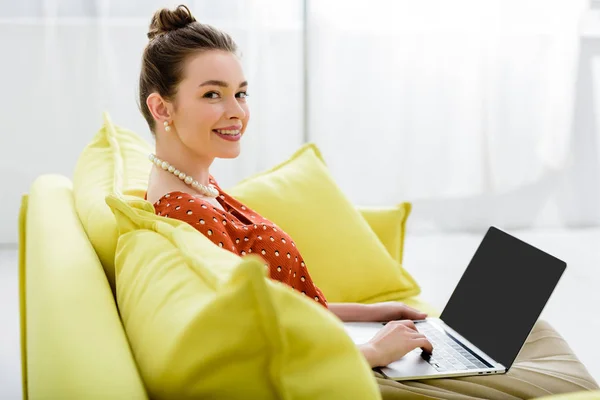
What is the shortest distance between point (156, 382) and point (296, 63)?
3351 mm

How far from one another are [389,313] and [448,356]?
0.29m

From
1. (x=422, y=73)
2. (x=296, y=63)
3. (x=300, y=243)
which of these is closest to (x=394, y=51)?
(x=422, y=73)

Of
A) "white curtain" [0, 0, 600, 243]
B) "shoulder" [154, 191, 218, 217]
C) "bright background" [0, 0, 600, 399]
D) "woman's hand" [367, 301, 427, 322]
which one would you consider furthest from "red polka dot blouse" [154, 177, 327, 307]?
"white curtain" [0, 0, 600, 243]

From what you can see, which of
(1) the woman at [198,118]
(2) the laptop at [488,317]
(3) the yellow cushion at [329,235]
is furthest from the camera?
(3) the yellow cushion at [329,235]

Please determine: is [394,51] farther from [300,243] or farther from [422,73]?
[300,243]

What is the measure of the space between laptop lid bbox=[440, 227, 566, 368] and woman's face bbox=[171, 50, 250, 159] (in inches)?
21.5

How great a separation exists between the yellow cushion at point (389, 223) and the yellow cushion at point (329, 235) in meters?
0.10

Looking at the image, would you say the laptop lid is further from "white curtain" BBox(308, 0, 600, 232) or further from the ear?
"white curtain" BBox(308, 0, 600, 232)

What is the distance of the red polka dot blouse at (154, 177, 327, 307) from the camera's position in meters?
1.33

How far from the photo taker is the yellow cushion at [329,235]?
202 cm

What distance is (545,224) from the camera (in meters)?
4.32

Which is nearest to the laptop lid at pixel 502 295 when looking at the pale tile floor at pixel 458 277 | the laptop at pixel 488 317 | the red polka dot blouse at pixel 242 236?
the laptop at pixel 488 317

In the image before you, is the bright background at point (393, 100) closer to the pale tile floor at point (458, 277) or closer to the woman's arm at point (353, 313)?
the pale tile floor at point (458, 277)

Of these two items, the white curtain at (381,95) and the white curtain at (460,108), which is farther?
the white curtain at (460,108)
